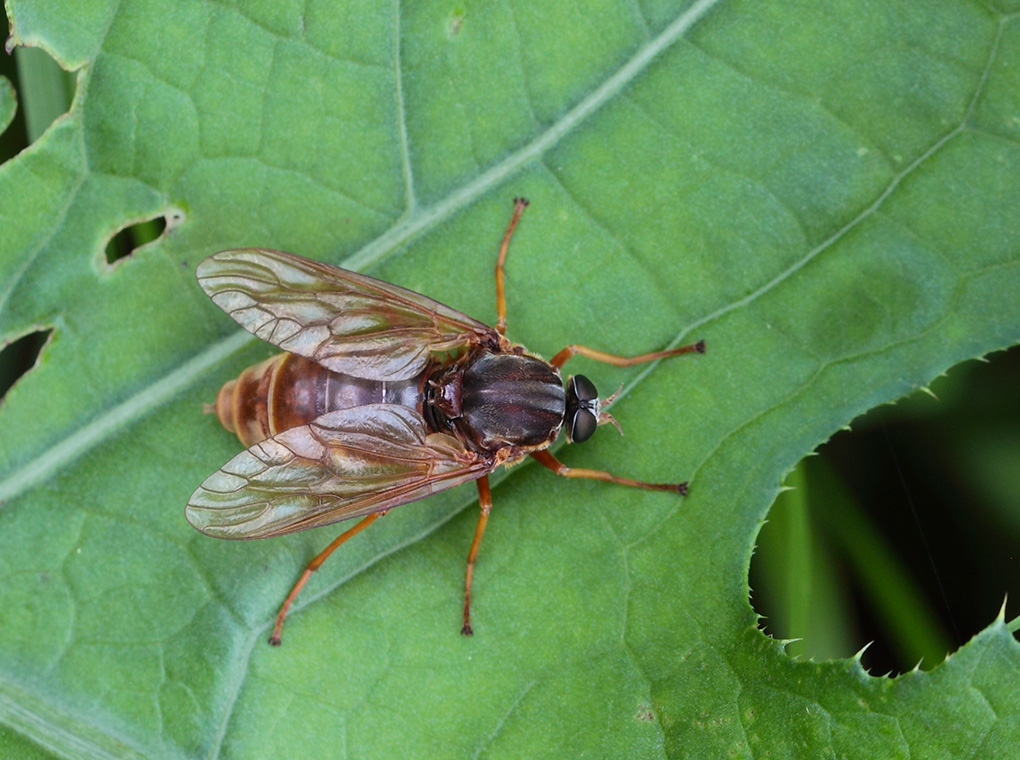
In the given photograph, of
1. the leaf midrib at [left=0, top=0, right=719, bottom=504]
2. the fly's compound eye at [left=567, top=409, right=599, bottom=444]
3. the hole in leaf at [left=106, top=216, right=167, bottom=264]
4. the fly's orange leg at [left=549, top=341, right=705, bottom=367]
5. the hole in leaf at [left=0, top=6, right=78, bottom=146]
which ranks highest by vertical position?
the hole in leaf at [left=0, top=6, right=78, bottom=146]

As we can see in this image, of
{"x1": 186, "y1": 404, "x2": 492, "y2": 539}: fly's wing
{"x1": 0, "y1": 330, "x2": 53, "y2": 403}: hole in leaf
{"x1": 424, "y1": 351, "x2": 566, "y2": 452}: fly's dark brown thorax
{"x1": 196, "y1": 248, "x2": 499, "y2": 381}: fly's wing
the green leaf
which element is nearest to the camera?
{"x1": 186, "y1": 404, "x2": 492, "y2": 539}: fly's wing

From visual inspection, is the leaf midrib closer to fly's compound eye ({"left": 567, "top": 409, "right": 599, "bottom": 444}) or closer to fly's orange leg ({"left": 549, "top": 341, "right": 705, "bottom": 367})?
fly's orange leg ({"left": 549, "top": 341, "right": 705, "bottom": 367})

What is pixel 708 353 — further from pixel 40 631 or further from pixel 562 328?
pixel 40 631

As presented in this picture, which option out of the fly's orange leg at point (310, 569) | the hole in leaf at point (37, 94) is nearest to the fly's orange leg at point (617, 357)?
the fly's orange leg at point (310, 569)

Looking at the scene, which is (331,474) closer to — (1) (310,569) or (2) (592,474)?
(1) (310,569)

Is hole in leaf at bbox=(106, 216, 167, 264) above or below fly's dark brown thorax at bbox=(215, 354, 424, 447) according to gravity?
above

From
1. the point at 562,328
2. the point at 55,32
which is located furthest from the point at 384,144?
the point at 55,32

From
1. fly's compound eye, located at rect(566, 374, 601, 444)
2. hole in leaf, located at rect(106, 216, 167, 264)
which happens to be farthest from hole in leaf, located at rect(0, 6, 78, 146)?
fly's compound eye, located at rect(566, 374, 601, 444)
